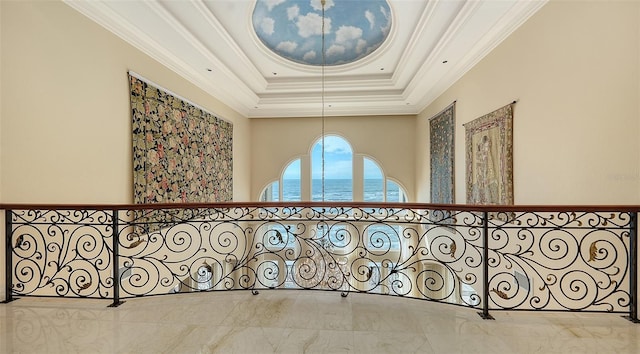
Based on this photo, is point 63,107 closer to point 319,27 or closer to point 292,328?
point 292,328

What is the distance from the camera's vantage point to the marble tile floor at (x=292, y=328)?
165cm

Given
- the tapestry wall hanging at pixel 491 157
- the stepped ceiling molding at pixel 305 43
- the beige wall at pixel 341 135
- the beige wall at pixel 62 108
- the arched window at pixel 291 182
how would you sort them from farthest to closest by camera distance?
the arched window at pixel 291 182
the beige wall at pixel 341 135
the tapestry wall hanging at pixel 491 157
the stepped ceiling molding at pixel 305 43
the beige wall at pixel 62 108

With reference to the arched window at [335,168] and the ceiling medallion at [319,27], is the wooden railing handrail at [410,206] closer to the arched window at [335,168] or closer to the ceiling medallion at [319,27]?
the ceiling medallion at [319,27]

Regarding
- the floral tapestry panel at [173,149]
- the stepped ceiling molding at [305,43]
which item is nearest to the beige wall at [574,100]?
the stepped ceiling molding at [305,43]

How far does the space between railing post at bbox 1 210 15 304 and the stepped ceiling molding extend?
6.45 ft

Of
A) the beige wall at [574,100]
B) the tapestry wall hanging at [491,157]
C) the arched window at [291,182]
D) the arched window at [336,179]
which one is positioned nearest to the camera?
the beige wall at [574,100]

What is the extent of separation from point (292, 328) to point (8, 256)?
91.8 inches

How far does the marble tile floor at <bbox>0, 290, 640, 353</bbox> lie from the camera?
165 centimetres

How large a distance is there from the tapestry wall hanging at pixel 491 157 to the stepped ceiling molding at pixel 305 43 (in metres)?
0.91

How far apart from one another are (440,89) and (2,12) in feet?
18.1

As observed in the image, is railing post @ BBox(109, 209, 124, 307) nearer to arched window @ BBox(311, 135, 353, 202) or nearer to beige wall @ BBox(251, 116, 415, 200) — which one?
beige wall @ BBox(251, 116, 415, 200)

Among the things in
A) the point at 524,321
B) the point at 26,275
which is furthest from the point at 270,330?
the point at 26,275

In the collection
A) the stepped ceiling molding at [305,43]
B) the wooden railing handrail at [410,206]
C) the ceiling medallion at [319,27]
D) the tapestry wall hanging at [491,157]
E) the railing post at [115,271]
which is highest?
the ceiling medallion at [319,27]

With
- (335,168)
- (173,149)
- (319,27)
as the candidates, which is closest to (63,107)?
(173,149)
